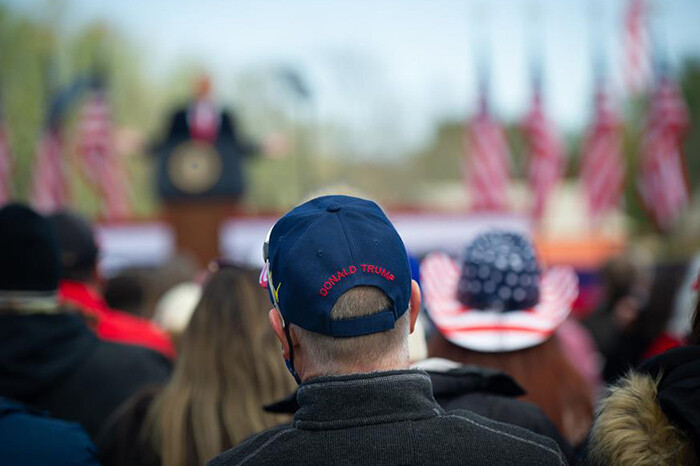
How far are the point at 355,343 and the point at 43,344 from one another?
1701mm

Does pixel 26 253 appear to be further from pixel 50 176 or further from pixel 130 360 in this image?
pixel 50 176

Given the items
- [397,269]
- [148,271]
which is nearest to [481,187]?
[148,271]

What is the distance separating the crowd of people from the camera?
1585 millimetres

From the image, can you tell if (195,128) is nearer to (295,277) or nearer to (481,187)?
(481,187)

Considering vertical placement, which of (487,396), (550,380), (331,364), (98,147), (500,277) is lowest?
(550,380)

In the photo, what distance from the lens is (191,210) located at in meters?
14.5

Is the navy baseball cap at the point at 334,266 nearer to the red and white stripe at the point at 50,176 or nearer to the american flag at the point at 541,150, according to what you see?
the american flag at the point at 541,150

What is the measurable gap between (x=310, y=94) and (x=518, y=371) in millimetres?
Answer: 16331

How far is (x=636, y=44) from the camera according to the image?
1875 centimetres

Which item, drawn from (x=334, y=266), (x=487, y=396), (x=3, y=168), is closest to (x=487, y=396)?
(x=487, y=396)

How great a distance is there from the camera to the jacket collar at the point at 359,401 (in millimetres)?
1574

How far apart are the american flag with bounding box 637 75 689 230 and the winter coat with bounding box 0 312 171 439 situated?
1701 cm

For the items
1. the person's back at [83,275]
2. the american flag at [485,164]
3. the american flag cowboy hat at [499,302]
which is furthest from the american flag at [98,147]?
the american flag cowboy hat at [499,302]

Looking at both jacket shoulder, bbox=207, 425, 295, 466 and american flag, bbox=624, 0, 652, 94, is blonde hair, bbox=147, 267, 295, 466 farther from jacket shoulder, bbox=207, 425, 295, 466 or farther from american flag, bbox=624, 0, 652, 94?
american flag, bbox=624, 0, 652, 94
